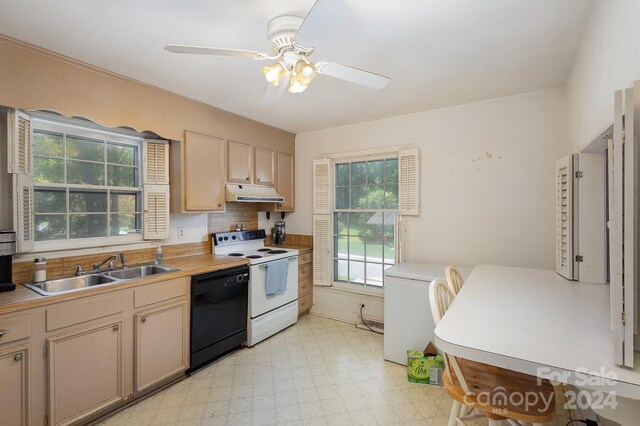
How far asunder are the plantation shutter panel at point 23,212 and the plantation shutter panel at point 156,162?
818 mm

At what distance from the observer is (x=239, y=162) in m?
3.35

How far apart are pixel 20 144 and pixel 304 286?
297cm

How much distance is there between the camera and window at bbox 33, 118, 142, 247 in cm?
224

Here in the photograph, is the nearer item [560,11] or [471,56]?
[560,11]

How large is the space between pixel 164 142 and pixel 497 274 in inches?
120

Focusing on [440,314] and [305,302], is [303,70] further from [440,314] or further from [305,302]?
[305,302]

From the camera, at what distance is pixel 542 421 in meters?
1.21

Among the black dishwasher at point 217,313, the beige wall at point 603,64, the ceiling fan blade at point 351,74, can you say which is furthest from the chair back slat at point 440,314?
the black dishwasher at point 217,313

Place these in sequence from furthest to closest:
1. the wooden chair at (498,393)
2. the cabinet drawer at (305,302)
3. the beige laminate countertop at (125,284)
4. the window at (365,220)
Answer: the cabinet drawer at (305,302)
the window at (365,220)
the beige laminate countertop at (125,284)
the wooden chair at (498,393)

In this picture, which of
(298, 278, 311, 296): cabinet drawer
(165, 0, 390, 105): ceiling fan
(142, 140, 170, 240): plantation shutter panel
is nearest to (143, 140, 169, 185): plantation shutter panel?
(142, 140, 170, 240): plantation shutter panel

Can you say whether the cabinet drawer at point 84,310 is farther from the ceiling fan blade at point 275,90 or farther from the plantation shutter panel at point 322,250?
the plantation shutter panel at point 322,250

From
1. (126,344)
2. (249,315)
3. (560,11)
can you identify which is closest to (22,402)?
(126,344)

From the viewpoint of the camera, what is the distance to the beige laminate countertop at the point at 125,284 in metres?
1.64

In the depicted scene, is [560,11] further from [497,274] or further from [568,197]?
[497,274]
